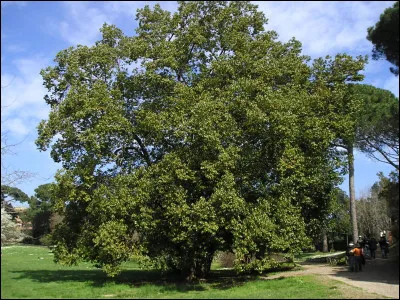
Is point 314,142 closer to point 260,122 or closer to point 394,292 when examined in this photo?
point 260,122

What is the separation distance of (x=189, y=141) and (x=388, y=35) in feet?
32.3

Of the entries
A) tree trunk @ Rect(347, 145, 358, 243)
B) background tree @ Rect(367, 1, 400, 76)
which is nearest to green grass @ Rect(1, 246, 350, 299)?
background tree @ Rect(367, 1, 400, 76)

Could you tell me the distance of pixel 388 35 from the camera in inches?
706

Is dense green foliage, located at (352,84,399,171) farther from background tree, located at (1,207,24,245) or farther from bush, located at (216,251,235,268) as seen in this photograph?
background tree, located at (1,207,24,245)

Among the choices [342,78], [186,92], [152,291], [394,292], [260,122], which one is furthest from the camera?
[342,78]

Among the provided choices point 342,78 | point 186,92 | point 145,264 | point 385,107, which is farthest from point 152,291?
point 385,107

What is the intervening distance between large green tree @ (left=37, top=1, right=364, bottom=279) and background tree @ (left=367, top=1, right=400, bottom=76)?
14.6 feet

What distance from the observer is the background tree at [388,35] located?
57.2ft

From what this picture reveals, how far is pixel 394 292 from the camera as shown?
13609 millimetres

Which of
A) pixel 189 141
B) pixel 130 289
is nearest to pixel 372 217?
pixel 189 141

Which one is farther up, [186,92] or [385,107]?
[385,107]

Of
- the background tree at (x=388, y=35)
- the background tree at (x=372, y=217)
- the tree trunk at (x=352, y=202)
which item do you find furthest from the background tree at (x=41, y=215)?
the background tree at (x=388, y=35)

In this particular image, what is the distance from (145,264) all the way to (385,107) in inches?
878

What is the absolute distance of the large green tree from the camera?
18628 mm
